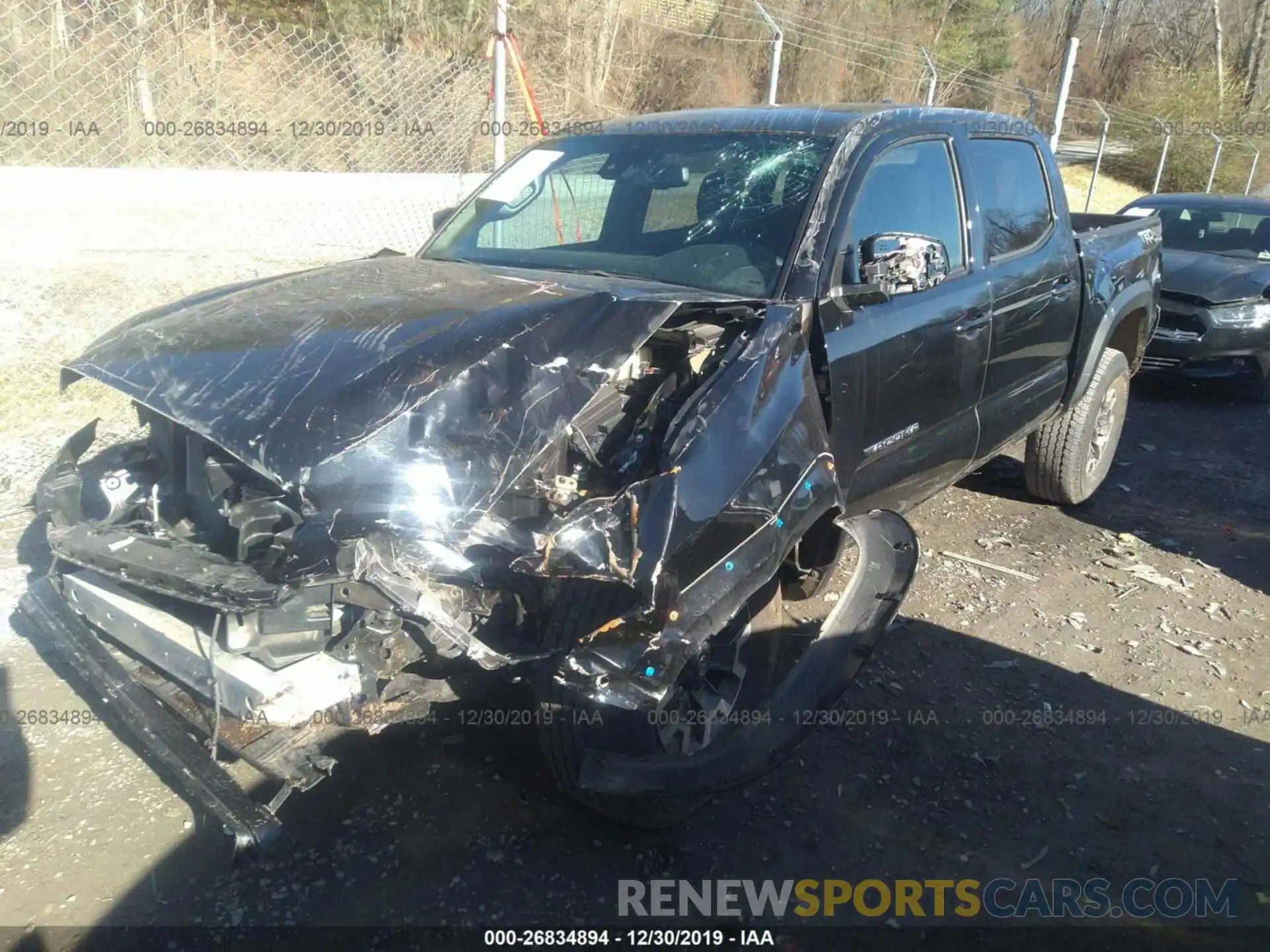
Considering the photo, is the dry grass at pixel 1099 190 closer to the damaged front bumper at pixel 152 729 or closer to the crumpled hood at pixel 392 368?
the crumpled hood at pixel 392 368

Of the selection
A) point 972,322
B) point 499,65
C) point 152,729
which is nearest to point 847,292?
point 972,322

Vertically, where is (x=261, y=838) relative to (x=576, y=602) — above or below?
below

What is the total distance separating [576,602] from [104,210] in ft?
21.6

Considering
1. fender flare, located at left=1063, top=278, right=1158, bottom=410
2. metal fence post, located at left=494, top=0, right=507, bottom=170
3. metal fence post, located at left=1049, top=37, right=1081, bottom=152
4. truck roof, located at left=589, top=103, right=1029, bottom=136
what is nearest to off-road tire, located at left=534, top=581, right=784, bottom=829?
truck roof, located at left=589, top=103, right=1029, bottom=136

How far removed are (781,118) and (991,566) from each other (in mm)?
2436

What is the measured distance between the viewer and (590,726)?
2.48m

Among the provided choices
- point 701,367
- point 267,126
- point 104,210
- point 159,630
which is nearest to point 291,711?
point 159,630

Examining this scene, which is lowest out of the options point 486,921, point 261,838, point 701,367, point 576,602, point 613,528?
point 486,921

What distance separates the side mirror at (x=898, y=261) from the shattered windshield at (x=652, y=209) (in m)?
0.27

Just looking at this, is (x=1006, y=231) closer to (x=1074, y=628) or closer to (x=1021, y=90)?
(x=1074, y=628)

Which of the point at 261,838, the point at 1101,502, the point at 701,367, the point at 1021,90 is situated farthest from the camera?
the point at 1021,90

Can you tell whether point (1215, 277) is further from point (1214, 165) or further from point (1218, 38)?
point (1218, 38)

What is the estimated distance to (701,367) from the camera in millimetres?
2828

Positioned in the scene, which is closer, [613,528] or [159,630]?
[613,528]
